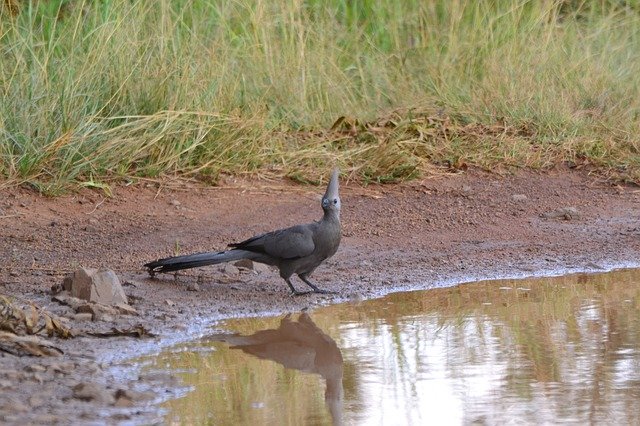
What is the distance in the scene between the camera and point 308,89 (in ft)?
27.6

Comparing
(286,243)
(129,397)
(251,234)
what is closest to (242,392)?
(129,397)

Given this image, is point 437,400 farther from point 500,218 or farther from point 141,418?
point 500,218

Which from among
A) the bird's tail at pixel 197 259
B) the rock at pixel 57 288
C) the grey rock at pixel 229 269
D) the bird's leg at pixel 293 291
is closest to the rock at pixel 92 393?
the rock at pixel 57 288

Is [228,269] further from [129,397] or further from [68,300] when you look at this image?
[129,397]

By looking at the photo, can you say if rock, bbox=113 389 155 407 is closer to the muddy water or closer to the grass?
the muddy water

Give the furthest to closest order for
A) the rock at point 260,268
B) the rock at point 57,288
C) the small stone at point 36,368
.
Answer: the rock at point 260,268, the rock at point 57,288, the small stone at point 36,368

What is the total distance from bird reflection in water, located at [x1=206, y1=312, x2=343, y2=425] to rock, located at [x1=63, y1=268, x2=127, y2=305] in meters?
0.55

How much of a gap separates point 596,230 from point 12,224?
3.51 metres

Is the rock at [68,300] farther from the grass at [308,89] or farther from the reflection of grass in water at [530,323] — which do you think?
the grass at [308,89]

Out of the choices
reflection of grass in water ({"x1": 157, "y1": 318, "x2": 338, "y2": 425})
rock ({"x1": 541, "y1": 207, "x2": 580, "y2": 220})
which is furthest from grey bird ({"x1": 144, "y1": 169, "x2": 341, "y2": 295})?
rock ({"x1": 541, "y1": 207, "x2": 580, "y2": 220})

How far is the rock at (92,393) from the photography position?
12.1ft

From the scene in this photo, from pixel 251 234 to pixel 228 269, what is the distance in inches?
26.6

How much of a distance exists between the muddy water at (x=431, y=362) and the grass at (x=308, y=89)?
2.23 m

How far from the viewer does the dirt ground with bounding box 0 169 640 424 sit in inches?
180
